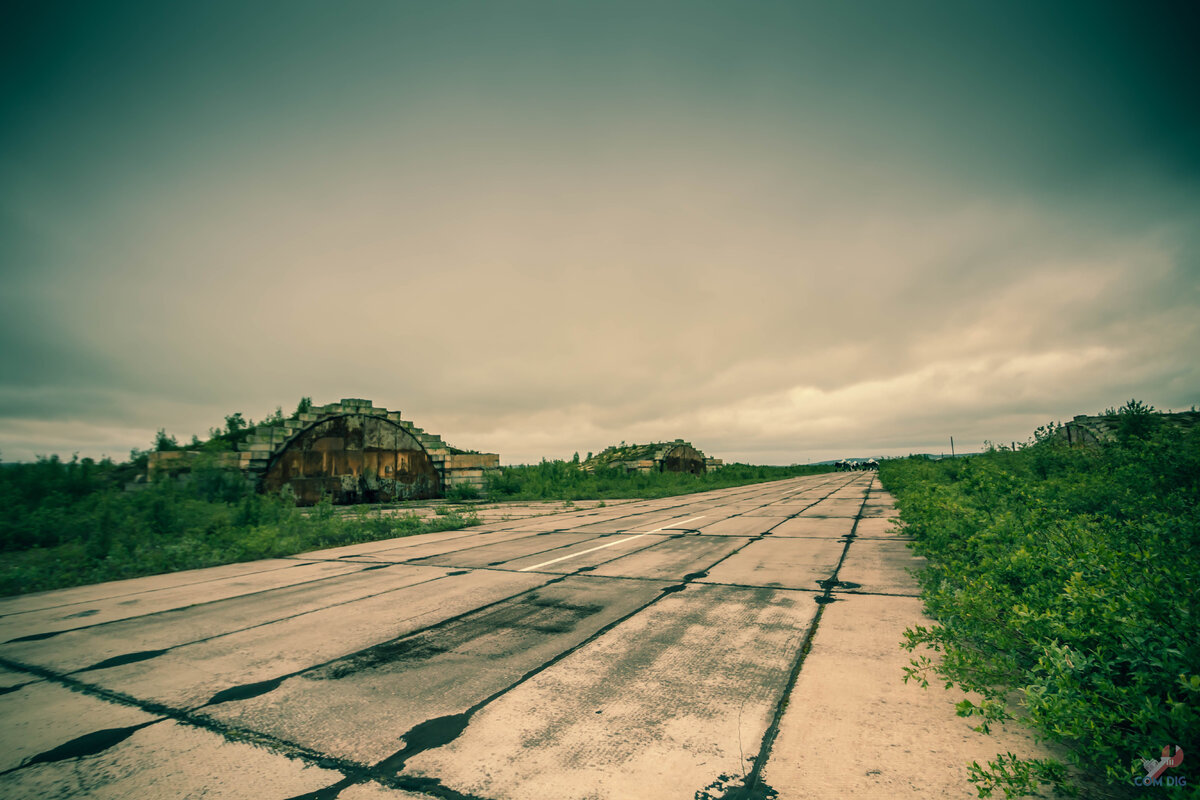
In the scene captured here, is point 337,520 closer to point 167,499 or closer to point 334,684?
point 167,499

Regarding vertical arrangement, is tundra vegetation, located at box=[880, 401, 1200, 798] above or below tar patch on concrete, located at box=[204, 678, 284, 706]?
above

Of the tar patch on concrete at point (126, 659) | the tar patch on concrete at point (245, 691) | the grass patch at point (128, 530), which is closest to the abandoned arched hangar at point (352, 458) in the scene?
the grass patch at point (128, 530)

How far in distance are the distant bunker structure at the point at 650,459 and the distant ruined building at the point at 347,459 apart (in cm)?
1600

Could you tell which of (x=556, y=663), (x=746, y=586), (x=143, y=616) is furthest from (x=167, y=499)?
(x=746, y=586)

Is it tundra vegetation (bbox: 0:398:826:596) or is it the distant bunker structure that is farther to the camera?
the distant bunker structure

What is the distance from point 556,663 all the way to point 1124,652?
3.23 meters

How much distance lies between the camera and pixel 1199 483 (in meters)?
5.60

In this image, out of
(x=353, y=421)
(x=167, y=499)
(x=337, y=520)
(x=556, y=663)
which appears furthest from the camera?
(x=353, y=421)

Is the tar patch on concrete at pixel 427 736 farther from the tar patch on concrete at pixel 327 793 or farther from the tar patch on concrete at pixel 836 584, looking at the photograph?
the tar patch on concrete at pixel 836 584

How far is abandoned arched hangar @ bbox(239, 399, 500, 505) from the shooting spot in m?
17.6

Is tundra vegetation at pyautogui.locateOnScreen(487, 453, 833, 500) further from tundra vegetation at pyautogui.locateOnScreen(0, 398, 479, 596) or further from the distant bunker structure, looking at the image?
tundra vegetation at pyautogui.locateOnScreen(0, 398, 479, 596)

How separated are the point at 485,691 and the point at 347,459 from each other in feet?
59.5

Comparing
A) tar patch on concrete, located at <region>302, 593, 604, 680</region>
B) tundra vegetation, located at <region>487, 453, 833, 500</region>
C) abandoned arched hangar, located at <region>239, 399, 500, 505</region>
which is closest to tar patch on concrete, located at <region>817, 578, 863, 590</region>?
tar patch on concrete, located at <region>302, 593, 604, 680</region>

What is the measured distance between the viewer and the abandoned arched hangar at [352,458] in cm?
1756
